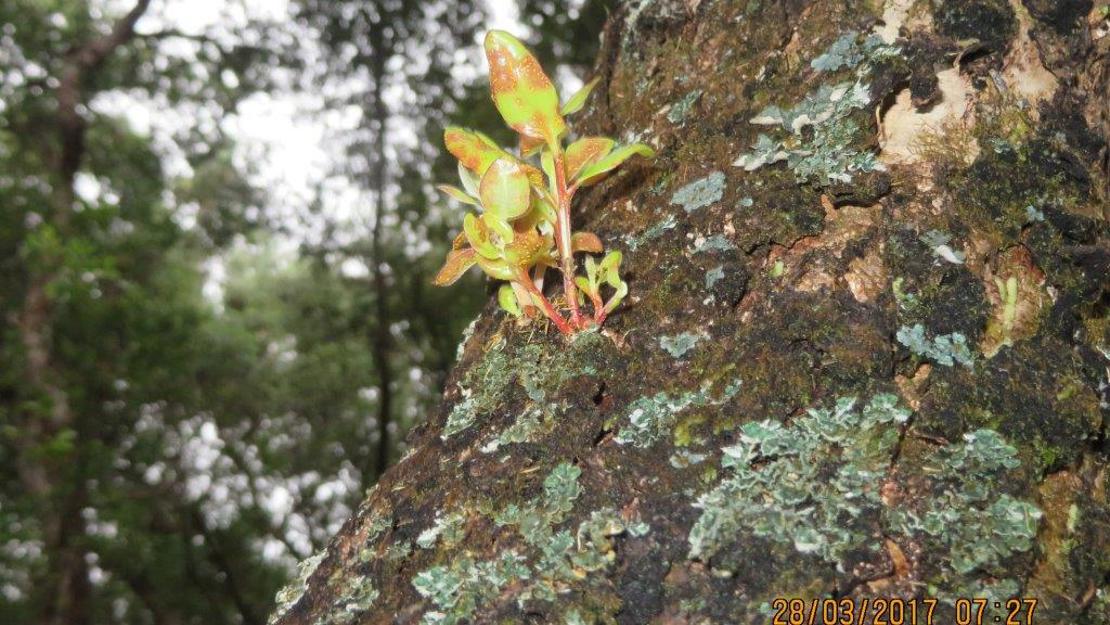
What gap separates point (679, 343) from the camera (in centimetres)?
111

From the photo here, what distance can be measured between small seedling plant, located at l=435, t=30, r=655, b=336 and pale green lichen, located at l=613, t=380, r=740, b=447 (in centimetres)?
19

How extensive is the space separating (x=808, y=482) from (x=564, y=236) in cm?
56

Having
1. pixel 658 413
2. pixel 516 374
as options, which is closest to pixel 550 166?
pixel 516 374

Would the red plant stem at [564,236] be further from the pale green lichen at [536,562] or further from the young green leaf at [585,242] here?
the pale green lichen at [536,562]

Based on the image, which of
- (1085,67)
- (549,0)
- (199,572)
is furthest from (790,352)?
(199,572)

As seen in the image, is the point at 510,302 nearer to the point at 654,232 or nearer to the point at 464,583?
the point at 654,232

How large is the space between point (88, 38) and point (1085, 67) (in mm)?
9634

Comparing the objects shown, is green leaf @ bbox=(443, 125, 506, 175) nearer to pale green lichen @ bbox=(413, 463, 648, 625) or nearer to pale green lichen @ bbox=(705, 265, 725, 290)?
pale green lichen @ bbox=(705, 265, 725, 290)

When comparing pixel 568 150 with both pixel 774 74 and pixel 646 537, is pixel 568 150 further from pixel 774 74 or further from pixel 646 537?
pixel 646 537

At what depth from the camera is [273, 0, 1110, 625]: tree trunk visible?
0.86m

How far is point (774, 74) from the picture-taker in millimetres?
1336

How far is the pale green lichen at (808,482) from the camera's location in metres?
0.86

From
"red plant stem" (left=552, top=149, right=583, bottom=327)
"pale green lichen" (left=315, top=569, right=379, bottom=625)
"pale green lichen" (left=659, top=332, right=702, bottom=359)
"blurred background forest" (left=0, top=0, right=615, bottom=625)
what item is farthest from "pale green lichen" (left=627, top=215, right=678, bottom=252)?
"blurred background forest" (left=0, top=0, right=615, bottom=625)

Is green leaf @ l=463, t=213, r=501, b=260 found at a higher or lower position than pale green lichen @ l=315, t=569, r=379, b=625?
higher
